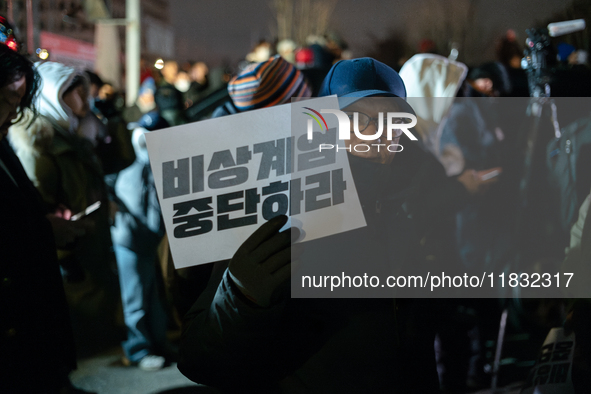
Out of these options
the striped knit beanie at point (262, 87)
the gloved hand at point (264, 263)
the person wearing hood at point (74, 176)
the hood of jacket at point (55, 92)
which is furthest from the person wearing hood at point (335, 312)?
the hood of jacket at point (55, 92)

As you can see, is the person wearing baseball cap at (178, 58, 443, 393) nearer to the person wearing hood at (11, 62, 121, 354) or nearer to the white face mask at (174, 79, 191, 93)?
the person wearing hood at (11, 62, 121, 354)

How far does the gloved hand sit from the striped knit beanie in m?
1.01

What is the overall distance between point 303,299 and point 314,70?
3.73 m

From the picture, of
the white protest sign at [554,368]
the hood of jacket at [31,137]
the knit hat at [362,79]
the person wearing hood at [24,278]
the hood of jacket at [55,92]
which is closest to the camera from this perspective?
the knit hat at [362,79]

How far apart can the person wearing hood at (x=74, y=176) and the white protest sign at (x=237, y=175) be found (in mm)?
1595

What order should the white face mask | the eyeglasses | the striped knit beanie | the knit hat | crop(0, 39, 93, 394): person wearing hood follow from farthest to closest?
the white face mask → the striped knit beanie → crop(0, 39, 93, 394): person wearing hood → the knit hat → the eyeglasses

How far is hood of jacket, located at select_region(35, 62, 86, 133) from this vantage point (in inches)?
111

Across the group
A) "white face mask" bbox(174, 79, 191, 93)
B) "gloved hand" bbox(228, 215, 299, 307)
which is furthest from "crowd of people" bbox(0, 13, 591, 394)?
"white face mask" bbox(174, 79, 191, 93)

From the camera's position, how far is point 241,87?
77.0 inches

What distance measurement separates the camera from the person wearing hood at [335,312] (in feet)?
3.28

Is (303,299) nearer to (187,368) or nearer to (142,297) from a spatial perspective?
(187,368)

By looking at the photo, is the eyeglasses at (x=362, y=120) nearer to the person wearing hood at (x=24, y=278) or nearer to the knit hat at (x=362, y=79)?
the knit hat at (x=362, y=79)

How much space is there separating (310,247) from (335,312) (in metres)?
0.16

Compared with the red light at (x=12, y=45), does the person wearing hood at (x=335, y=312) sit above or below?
below
